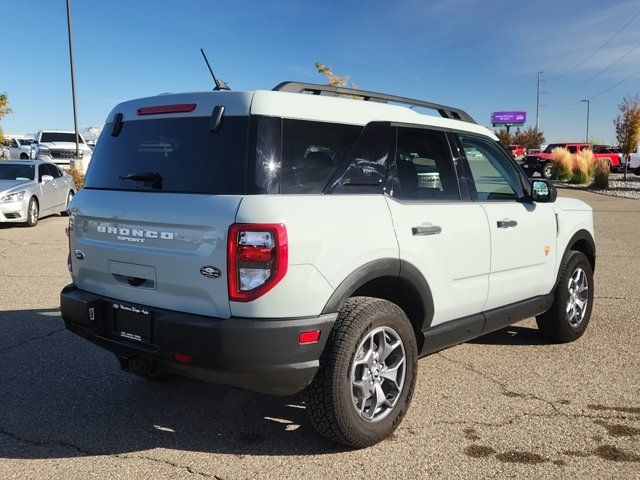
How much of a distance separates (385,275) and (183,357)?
1166mm

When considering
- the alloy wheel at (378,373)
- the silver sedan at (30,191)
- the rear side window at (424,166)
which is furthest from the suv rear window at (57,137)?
the alloy wheel at (378,373)

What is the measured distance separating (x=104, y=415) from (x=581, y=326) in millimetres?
4073

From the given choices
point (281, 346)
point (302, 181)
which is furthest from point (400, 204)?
point (281, 346)

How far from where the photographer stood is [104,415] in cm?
373

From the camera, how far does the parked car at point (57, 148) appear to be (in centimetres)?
2483

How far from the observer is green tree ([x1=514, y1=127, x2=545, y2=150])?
249ft

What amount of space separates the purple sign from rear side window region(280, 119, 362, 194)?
108 metres

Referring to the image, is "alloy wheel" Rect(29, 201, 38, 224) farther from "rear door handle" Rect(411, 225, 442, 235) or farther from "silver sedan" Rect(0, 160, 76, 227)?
"rear door handle" Rect(411, 225, 442, 235)

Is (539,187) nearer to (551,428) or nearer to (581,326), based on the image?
(581,326)

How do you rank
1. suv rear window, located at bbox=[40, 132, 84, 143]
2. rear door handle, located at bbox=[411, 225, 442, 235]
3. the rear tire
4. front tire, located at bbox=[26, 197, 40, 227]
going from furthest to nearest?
the rear tire
suv rear window, located at bbox=[40, 132, 84, 143]
front tire, located at bbox=[26, 197, 40, 227]
rear door handle, located at bbox=[411, 225, 442, 235]

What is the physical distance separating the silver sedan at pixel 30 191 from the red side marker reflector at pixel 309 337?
11.4m

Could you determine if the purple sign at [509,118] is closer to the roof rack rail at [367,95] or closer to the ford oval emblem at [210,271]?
the roof rack rail at [367,95]

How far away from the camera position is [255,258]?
280 cm

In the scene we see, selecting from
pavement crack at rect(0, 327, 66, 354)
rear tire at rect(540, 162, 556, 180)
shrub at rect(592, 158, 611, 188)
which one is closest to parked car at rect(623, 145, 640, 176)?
rear tire at rect(540, 162, 556, 180)
